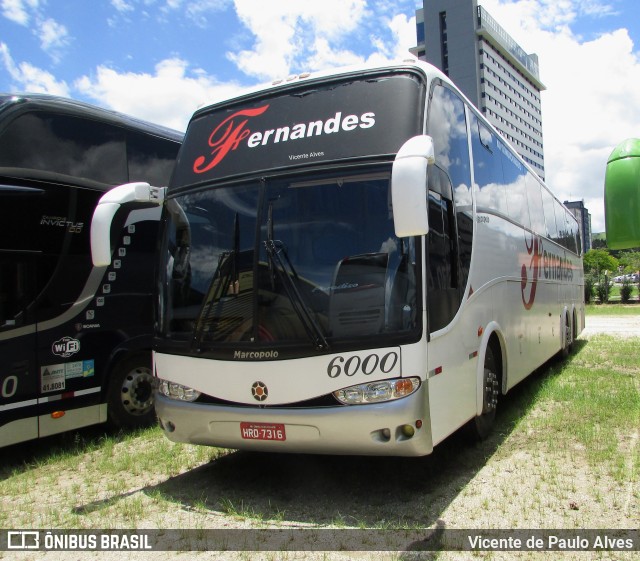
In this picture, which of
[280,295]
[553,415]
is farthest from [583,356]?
[280,295]

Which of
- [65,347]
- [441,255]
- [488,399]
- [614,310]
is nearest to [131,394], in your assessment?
[65,347]

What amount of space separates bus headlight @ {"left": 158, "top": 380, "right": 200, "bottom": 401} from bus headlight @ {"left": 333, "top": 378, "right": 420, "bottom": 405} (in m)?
1.37

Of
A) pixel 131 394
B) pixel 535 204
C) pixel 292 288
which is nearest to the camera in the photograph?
pixel 292 288

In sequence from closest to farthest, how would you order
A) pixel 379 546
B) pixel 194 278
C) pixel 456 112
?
1. pixel 379 546
2. pixel 194 278
3. pixel 456 112

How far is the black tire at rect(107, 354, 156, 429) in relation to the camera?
23.9ft

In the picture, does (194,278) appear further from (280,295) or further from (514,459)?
(514,459)

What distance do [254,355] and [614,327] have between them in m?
19.3

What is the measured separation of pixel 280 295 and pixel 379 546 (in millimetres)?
1941

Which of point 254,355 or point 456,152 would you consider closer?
point 254,355

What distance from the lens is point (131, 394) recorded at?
746 cm

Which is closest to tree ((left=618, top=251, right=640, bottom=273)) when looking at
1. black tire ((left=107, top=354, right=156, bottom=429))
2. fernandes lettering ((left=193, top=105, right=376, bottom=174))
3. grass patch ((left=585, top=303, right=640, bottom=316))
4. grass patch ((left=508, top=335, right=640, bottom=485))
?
grass patch ((left=585, top=303, right=640, bottom=316))

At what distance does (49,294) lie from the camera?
21.6 ft

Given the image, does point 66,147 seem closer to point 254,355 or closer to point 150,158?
point 150,158

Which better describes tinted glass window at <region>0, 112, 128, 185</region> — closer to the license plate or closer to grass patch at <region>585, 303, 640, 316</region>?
the license plate
